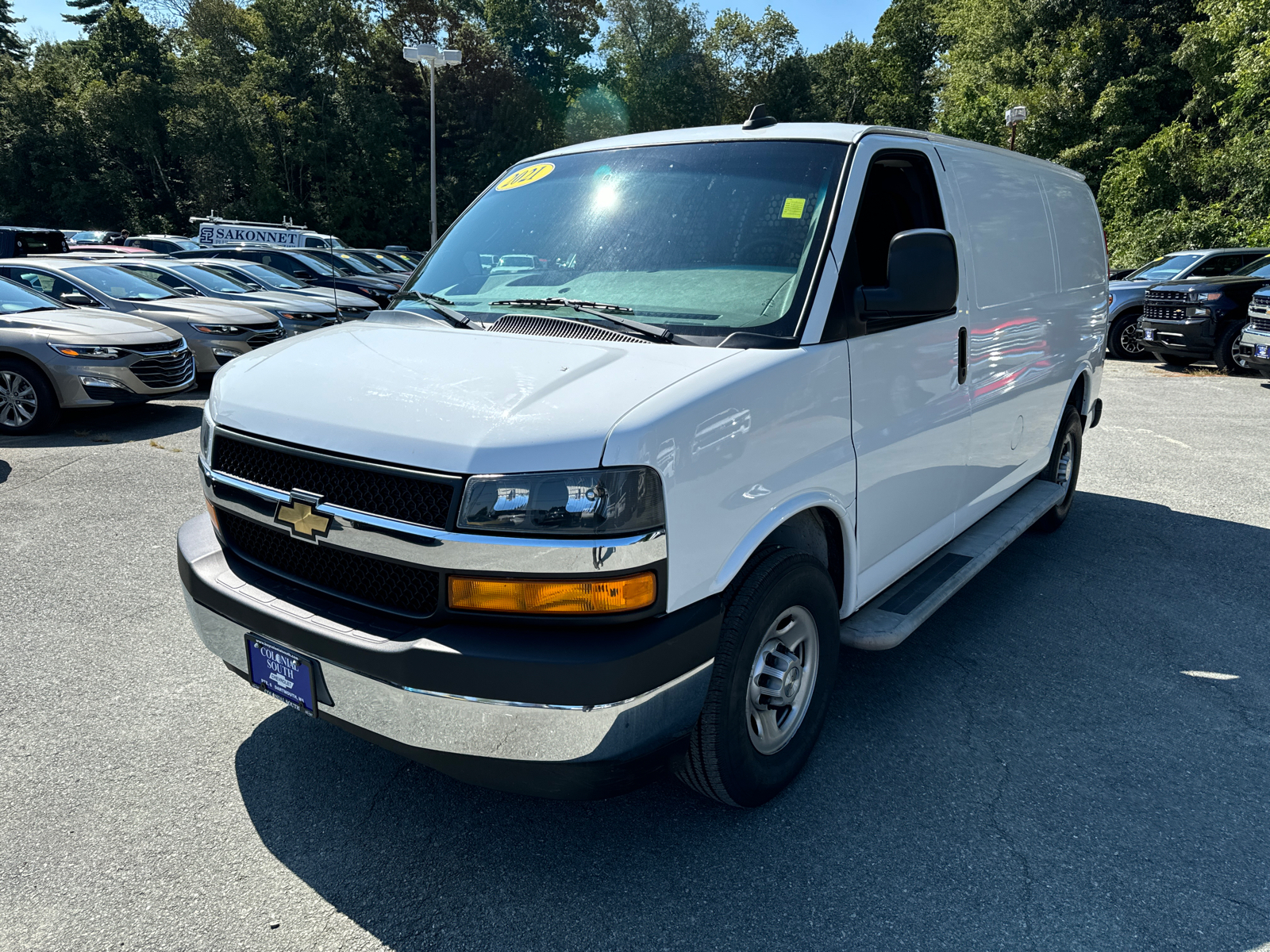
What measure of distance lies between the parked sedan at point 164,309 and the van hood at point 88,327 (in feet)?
3.45

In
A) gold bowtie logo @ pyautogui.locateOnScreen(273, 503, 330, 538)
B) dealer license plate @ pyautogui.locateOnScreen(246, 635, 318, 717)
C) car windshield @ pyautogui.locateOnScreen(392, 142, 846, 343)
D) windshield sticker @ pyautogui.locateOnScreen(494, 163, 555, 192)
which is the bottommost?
dealer license plate @ pyautogui.locateOnScreen(246, 635, 318, 717)

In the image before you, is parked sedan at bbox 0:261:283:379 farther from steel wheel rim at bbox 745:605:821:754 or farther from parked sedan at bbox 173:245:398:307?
steel wheel rim at bbox 745:605:821:754

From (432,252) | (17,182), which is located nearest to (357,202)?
(17,182)

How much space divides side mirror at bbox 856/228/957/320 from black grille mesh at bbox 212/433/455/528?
1575 mm

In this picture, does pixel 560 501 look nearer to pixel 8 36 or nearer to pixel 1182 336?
pixel 1182 336

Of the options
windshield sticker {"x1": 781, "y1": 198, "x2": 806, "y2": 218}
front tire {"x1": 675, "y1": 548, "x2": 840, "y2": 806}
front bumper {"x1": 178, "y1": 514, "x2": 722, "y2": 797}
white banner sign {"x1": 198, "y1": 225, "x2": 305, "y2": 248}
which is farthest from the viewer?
white banner sign {"x1": 198, "y1": 225, "x2": 305, "y2": 248}

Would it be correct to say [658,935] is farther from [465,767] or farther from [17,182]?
[17,182]

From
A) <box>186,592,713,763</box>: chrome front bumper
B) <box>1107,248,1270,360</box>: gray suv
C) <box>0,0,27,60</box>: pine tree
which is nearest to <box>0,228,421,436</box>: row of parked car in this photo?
<box>186,592,713,763</box>: chrome front bumper

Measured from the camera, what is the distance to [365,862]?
273 centimetres

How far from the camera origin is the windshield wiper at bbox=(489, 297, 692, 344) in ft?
9.36

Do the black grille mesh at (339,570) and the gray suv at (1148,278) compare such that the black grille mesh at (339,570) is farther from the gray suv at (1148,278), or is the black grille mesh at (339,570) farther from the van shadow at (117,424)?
the gray suv at (1148,278)

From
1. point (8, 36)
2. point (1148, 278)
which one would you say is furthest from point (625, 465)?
point (8, 36)

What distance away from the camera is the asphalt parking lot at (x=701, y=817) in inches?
98.4

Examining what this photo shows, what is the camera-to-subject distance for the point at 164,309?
36.6 feet
